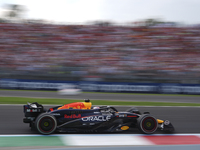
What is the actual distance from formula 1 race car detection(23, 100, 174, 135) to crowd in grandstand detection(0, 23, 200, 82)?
10.3 meters

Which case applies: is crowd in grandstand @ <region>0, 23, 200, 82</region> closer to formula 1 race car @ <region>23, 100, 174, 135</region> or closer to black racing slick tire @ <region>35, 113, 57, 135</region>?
formula 1 race car @ <region>23, 100, 174, 135</region>

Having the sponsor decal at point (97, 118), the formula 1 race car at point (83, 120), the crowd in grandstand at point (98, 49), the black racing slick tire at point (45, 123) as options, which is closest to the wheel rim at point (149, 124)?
the formula 1 race car at point (83, 120)

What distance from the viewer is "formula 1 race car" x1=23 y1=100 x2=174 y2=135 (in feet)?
16.3

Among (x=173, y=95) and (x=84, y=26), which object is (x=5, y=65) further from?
(x=173, y=95)

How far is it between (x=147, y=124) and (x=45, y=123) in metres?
2.04

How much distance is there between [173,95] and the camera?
14758 millimetres

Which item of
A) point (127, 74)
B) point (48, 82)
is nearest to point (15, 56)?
point (48, 82)

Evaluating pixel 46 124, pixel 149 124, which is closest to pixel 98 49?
pixel 149 124

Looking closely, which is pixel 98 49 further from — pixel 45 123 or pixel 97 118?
pixel 45 123

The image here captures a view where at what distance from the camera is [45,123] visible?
4973mm

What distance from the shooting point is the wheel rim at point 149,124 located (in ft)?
17.1

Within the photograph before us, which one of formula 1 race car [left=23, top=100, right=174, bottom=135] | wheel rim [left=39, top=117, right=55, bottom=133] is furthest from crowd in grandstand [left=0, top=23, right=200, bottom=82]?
wheel rim [left=39, top=117, right=55, bottom=133]

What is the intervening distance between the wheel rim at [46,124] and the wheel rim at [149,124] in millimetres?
1815

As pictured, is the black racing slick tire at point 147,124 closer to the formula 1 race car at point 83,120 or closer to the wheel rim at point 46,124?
the formula 1 race car at point 83,120
